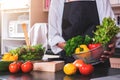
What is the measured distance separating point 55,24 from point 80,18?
19 centimetres

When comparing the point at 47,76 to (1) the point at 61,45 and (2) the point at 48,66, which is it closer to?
(2) the point at 48,66

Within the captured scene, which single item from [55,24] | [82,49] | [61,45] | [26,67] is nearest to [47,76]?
[26,67]

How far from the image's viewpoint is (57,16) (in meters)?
1.93

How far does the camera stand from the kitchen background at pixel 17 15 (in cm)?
343

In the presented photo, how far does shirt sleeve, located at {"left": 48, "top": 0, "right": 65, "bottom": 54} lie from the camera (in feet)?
6.10

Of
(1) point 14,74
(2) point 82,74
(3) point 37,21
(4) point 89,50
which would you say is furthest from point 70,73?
(3) point 37,21

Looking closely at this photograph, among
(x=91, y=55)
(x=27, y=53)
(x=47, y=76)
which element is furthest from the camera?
(x=27, y=53)

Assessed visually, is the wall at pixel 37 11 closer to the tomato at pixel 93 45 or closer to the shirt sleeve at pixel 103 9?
the shirt sleeve at pixel 103 9

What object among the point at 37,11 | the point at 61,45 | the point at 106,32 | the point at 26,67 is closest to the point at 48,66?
the point at 26,67

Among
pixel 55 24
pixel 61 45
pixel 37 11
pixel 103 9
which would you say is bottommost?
pixel 61 45

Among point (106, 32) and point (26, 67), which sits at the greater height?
point (106, 32)

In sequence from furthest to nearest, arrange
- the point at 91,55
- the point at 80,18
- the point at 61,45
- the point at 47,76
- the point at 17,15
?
the point at 17,15
the point at 80,18
the point at 61,45
the point at 91,55
the point at 47,76

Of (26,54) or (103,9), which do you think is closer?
(26,54)

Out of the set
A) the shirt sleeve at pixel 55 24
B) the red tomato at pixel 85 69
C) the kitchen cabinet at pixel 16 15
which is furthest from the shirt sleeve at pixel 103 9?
the kitchen cabinet at pixel 16 15
